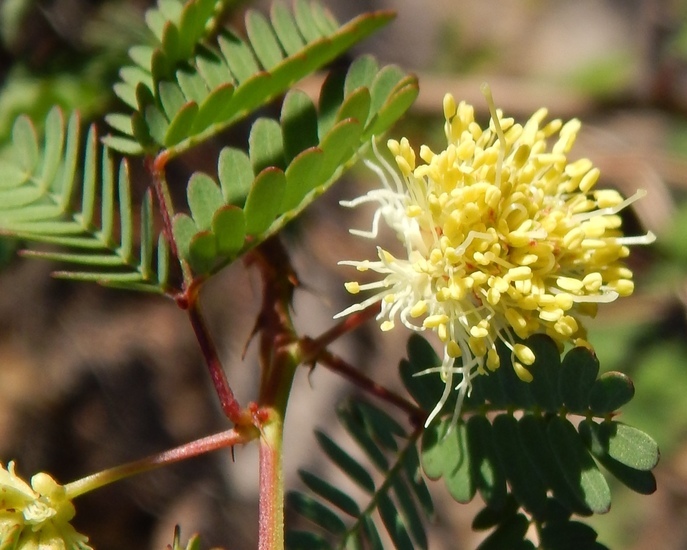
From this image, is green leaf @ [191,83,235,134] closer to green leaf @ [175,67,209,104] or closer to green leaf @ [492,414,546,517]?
green leaf @ [175,67,209,104]

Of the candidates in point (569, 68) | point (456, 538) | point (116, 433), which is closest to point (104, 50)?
point (116, 433)

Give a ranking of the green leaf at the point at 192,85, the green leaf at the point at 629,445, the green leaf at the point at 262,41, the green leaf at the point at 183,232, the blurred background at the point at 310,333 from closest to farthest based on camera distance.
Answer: the green leaf at the point at 629,445, the green leaf at the point at 183,232, the green leaf at the point at 192,85, the green leaf at the point at 262,41, the blurred background at the point at 310,333

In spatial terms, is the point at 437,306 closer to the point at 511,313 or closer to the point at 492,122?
the point at 511,313

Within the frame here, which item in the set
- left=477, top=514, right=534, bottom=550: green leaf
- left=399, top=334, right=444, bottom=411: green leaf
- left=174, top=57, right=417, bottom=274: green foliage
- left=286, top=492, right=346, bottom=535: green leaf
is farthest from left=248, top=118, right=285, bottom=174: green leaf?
left=477, top=514, right=534, bottom=550: green leaf

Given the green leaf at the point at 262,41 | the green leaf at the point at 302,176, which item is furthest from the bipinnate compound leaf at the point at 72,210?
the green leaf at the point at 262,41

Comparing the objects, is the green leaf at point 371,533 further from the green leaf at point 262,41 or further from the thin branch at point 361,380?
the green leaf at point 262,41

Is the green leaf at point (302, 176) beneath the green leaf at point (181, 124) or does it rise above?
beneath

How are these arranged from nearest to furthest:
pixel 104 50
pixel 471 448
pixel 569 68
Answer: pixel 471 448 → pixel 104 50 → pixel 569 68

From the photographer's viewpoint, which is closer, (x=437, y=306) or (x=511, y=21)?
(x=437, y=306)
